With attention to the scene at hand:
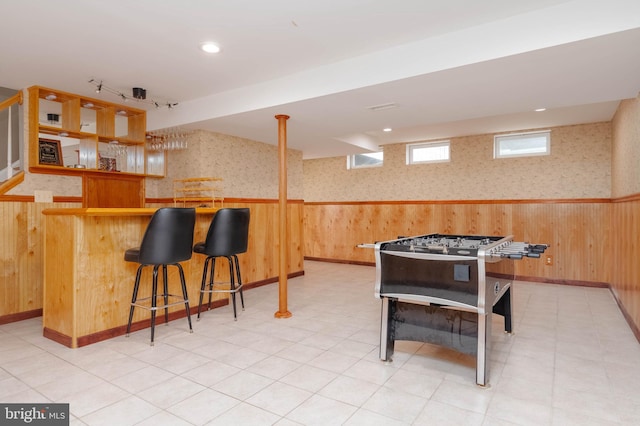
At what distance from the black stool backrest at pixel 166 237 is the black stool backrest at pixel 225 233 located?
15.0 inches

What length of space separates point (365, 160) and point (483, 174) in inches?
93.1

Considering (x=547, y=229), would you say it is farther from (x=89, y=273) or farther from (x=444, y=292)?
(x=89, y=273)

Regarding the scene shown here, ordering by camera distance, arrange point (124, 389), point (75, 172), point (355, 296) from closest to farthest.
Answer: point (124, 389), point (75, 172), point (355, 296)

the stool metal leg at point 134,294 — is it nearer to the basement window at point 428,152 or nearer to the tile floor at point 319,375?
the tile floor at point 319,375

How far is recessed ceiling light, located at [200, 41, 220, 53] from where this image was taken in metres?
2.97

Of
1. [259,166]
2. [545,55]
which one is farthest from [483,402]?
[259,166]

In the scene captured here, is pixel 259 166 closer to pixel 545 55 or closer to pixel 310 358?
pixel 310 358

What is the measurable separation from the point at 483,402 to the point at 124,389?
7.40 feet

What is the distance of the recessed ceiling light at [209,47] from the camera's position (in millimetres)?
2968

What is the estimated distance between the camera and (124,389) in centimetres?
235

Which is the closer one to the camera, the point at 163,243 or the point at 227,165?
the point at 163,243

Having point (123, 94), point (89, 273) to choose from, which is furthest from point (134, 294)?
point (123, 94)

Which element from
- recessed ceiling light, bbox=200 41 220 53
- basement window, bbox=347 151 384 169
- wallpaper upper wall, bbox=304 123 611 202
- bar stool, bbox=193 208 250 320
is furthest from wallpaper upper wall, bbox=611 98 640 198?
recessed ceiling light, bbox=200 41 220 53

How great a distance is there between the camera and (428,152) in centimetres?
686
